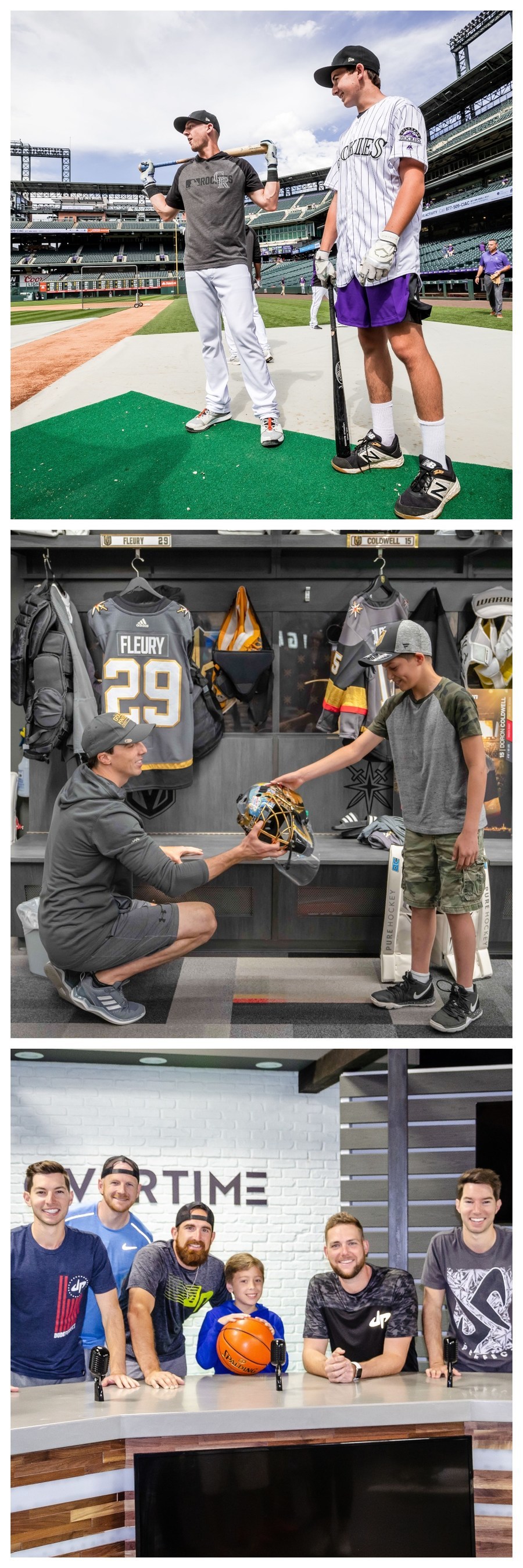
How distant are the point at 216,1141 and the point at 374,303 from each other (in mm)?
3307

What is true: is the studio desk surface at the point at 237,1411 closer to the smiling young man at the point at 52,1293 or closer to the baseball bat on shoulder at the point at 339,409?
the smiling young man at the point at 52,1293

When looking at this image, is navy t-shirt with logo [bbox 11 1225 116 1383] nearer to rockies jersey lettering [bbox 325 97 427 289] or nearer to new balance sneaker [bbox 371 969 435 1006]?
new balance sneaker [bbox 371 969 435 1006]

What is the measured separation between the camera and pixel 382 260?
221 centimetres

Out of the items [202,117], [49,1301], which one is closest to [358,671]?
[202,117]

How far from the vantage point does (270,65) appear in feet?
7.49

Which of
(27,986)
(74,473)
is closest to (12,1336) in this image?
(27,986)

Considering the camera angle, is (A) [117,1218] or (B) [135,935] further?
(A) [117,1218]

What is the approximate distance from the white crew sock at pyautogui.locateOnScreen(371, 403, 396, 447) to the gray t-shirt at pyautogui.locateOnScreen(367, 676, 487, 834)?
70 cm

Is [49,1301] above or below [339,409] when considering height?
below

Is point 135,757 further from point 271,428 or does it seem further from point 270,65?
point 270,65

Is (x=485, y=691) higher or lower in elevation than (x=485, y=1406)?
higher

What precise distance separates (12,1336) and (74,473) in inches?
101

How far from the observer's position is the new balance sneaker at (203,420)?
257 centimetres

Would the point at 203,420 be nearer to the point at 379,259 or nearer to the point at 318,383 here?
the point at 318,383
